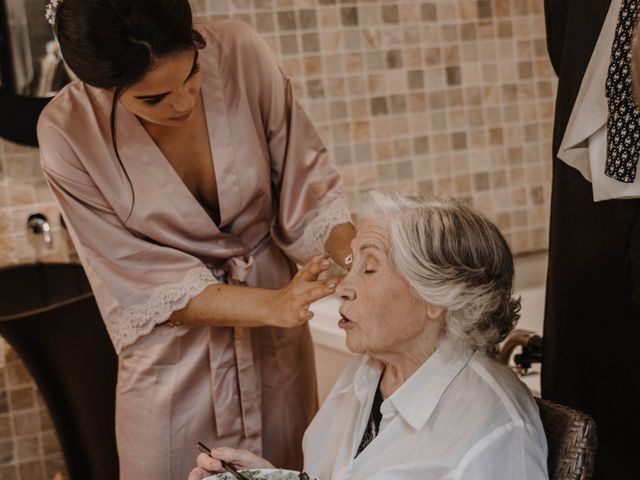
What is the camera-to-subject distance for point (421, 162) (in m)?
3.38

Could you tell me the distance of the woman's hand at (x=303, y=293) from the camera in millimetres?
1668

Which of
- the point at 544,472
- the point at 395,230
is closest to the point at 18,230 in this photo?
the point at 395,230

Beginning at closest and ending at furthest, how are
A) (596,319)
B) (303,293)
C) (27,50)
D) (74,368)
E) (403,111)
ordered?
(303,293) → (596,319) → (74,368) → (27,50) → (403,111)

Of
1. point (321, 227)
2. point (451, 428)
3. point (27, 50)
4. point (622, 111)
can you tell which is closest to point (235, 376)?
point (321, 227)

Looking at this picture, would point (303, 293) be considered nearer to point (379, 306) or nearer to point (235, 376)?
point (379, 306)

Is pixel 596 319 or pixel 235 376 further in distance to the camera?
pixel 235 376

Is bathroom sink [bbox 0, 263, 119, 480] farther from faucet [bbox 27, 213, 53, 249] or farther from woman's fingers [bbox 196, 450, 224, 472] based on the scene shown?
woman's fingers [bbox 196, 450, 224, 472]

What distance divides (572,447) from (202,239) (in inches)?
35.4

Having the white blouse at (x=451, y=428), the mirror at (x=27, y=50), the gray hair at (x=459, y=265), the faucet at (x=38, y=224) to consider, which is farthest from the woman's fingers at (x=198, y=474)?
the mirror at (x=27, y=50)

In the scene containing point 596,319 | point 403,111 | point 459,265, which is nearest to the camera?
point 459,265

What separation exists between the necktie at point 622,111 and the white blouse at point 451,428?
1.32 ft

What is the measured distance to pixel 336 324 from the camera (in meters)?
2.96

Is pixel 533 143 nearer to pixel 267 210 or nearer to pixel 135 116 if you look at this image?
pixel 267 210

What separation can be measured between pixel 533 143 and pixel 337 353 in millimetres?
1185
